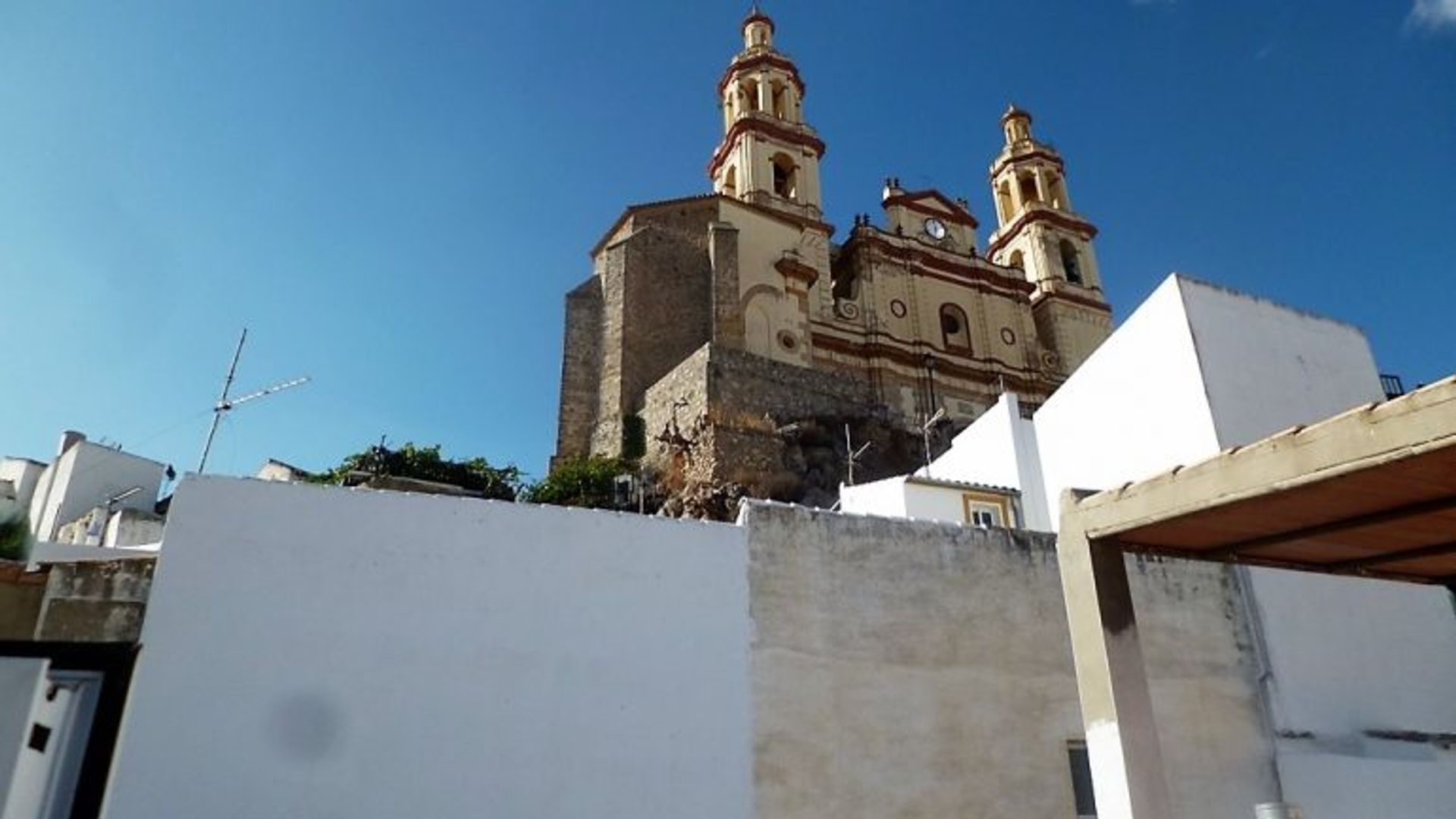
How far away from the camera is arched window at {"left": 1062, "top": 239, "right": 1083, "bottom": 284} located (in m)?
46.7

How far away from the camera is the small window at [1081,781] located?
1020 cm

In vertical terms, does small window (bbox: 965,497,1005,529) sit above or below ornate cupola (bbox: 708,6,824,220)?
below

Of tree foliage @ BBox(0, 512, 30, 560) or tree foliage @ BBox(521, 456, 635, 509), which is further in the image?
tree foliage @ BBox(521, 456, 635, 509)

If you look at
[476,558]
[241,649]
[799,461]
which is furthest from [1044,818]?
[799,461]

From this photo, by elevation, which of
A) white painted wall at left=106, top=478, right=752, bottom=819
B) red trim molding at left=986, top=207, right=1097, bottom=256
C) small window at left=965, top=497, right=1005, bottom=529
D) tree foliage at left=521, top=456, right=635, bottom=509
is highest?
red trim molding at left=986, top=207, right=1097, bottom=256

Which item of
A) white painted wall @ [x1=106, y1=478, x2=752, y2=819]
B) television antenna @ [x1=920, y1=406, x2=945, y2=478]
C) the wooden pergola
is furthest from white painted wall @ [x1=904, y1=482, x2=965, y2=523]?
the wooden pergola

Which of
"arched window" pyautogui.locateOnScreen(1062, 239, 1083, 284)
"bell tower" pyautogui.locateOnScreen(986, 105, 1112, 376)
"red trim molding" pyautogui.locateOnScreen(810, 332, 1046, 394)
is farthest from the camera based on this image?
"arched window" pyautogui.locateOnScreen(1062, 239, 1083, 284)

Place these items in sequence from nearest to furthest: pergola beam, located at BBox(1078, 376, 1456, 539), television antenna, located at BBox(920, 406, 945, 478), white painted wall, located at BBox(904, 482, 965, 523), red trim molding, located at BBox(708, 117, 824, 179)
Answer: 1. pergola beam, located at BBox(1078, 376, 1456, 539)
2. white painted wall, located at BBox(904, 482, 965, 523)
3. television antenna, located at BBox(920, 406, 945, 478)
4. red trim molding, located at BBox(708, 117, 824, 179)

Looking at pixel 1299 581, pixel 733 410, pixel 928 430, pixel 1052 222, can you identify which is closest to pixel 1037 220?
pixel 1052 222

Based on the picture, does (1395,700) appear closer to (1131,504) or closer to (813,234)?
(1131,504)

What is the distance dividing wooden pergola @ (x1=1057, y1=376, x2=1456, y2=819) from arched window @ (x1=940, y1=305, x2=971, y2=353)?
1391 inches

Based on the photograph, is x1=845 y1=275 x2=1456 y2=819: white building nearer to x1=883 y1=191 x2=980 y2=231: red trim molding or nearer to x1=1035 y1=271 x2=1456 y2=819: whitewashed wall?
x1=1035 y1=271 x2=1456 y2=819: whitewashed wall

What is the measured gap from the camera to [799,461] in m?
28.0

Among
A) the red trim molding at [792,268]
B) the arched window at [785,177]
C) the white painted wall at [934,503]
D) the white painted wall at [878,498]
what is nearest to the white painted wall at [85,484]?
the white painted wall at [878,498]
